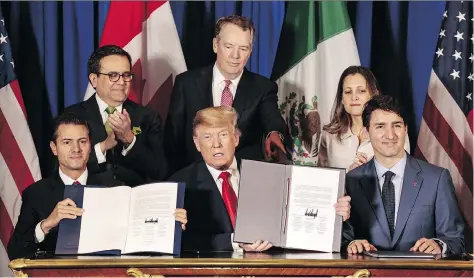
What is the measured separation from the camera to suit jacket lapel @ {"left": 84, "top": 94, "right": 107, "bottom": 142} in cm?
Answer: 571

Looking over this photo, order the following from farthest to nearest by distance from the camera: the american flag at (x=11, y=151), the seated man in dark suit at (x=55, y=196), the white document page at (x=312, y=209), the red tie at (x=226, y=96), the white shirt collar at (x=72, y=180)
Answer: the american flag at (x=11, y=151)
the red tie at (x=226, y=96)
the white shirt collar at (x=72, y=180)
the seated man in dark suit at (x=55, y=196)
the white document page at (x=312, y=209)

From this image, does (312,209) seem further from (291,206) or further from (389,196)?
(389,196)

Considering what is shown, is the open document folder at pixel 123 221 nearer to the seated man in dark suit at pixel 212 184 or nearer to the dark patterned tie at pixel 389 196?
the seated man in dark suit at pixel 212 184

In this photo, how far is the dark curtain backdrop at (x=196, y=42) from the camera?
20.9 feet

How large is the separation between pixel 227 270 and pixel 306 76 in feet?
7.60

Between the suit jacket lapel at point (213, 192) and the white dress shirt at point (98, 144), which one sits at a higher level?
the white dress shirt at point (98, 144)

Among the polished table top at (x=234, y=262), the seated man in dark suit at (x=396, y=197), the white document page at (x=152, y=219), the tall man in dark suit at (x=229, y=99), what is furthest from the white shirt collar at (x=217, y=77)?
the polished table top at (x=234, y=262)

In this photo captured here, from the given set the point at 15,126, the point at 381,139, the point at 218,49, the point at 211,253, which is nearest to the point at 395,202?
the point at 381,139

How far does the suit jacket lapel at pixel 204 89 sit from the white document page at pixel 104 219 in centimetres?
123

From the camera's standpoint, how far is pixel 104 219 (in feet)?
15.2

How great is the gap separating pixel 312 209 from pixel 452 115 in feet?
6.89

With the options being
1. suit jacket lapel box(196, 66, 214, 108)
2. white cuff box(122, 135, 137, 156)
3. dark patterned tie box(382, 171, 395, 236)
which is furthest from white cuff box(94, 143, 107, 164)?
dark patterned tie box(382, 171, 395, 236)

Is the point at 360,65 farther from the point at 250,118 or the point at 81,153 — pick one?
the point at 81,153

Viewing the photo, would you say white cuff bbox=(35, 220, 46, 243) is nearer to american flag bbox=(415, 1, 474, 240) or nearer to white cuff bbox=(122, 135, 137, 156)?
white cuff bbox=(122, 135, 137, 156)
